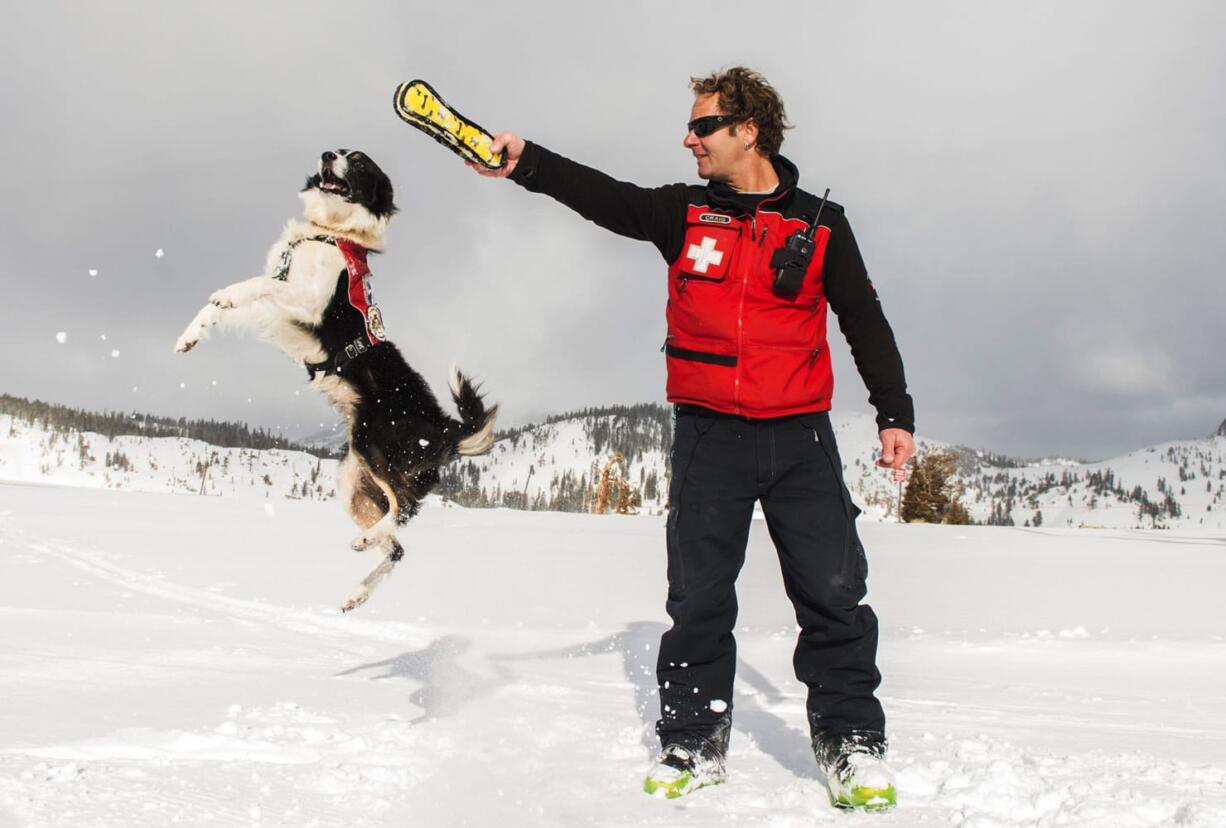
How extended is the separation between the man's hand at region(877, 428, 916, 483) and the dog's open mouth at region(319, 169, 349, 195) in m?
2.50

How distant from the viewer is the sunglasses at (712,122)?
309 centimetres

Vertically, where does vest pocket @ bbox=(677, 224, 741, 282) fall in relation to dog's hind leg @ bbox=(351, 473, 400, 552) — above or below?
above

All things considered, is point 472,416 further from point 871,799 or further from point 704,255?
point 871,799

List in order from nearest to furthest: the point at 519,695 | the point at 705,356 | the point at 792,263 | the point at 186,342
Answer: the point at 792,263
the point at 705,356
the point at 186,342
the point at 519,695

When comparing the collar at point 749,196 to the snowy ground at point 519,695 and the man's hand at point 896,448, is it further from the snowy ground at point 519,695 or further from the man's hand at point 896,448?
the snowy ground at point 519,695

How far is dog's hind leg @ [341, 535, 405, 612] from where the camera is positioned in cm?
377

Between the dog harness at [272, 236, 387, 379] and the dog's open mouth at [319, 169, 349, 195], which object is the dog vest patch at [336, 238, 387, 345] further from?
the dog's open mouth at [319, 169, 349, 195]

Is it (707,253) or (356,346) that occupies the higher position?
(707,253)

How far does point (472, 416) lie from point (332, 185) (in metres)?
1.20

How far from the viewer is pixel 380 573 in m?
3.88

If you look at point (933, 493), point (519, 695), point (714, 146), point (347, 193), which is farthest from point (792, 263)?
point (933, 493)

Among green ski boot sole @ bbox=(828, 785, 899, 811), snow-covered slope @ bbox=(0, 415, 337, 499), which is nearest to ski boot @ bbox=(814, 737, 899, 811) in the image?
green ski boot sole @ bbox=(828, 785, 899, 811)

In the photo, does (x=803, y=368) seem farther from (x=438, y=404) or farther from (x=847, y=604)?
(x=438, y=404)

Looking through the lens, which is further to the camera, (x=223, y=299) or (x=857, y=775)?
(x=223, y=299)
